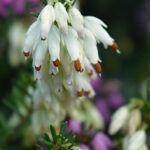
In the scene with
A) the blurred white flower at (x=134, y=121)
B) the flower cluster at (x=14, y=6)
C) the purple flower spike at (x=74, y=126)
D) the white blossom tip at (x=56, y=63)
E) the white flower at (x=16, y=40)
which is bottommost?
the blurred white flower at (x=134, y=121)

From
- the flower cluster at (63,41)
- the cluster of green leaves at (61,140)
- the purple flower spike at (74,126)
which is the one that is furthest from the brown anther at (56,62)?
the purple flower spike at (74,126)

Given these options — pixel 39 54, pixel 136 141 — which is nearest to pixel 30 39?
pixel 39 54

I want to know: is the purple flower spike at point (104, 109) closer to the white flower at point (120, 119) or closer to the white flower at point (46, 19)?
the white flower at point (120, 119)

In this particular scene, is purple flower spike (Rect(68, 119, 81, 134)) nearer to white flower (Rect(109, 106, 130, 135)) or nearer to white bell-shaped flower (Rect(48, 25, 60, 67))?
white flower (Rect(109, 106, 130, 135))

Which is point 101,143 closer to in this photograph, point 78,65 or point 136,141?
point 136,141

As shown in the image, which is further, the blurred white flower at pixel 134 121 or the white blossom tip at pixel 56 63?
the blurred white flower at pixel 134 121

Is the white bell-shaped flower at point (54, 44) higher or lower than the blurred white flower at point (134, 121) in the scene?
higher

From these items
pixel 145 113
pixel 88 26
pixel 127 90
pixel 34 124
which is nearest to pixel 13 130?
pixel 34 124
